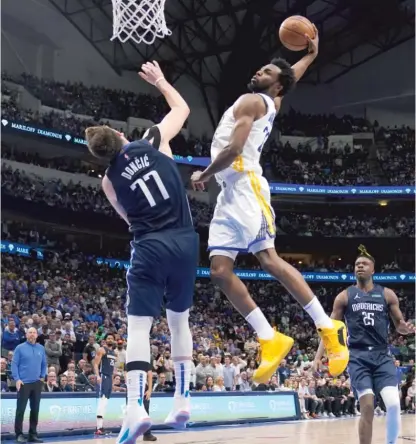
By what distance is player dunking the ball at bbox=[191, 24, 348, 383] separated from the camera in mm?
5516

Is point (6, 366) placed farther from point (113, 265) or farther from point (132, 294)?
point (113, 265)

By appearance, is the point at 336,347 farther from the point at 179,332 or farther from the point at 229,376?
the point at 229,376

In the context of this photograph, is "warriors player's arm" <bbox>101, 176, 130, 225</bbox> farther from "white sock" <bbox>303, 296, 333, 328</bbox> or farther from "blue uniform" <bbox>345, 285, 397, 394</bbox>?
"blue uniform" <bbox>345, 285, 397, 394</bbox>

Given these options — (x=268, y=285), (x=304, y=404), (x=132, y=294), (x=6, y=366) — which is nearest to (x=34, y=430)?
(x=6, y=366)

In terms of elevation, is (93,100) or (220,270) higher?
(93,100)

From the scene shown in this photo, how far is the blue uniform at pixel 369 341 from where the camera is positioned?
7.54 meters

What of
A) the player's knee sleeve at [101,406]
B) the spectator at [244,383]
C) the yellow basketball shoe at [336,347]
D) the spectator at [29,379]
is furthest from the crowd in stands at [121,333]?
the yellow basketball shoe at [336,347]

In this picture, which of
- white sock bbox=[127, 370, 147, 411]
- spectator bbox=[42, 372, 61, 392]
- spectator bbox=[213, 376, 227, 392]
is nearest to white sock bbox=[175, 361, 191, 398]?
white sock bbox=[127, 370, 147, 411]

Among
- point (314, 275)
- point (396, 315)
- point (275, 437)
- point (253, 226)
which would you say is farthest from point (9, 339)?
point (314, 275)

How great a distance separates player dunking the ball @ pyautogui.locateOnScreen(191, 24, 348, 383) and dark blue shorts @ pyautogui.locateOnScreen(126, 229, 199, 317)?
0.36 m

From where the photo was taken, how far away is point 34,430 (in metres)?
10.8

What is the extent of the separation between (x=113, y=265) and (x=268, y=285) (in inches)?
313

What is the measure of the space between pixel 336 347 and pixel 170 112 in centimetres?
223

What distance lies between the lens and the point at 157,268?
17.1 ft
